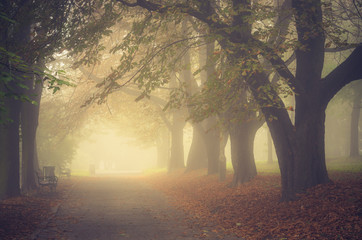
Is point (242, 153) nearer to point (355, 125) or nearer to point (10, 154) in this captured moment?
point (10, 154)

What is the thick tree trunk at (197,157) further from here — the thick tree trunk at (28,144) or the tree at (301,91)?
the tree at (301,91)

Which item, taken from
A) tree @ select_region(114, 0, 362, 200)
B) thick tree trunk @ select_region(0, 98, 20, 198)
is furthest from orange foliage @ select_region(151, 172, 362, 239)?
thick tree trunk @ select_region(0, 98, 20, 198)

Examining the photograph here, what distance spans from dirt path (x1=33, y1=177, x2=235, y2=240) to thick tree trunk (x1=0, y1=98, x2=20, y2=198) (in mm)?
2176

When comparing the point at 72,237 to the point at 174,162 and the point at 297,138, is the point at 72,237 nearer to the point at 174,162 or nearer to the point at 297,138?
the point at 297,138

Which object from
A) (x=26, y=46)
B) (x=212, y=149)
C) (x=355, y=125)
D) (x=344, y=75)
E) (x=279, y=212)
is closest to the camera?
(x=279, y=212)

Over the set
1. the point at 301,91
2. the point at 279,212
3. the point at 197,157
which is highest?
the point at 301,91

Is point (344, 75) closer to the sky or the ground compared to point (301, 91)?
closer to the sky

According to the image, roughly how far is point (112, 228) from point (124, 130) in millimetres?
36115

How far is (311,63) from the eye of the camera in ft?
33.4

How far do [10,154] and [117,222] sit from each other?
6.19 metres

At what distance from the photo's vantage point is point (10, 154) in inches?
503

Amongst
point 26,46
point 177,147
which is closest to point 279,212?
point 26,46

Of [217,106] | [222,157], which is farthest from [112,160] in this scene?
[217,106]

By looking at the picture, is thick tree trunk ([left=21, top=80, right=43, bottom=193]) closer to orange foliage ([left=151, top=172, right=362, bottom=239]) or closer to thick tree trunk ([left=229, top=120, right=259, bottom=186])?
orange foliage ([left=151, top=172, right=362, bottom=239])
